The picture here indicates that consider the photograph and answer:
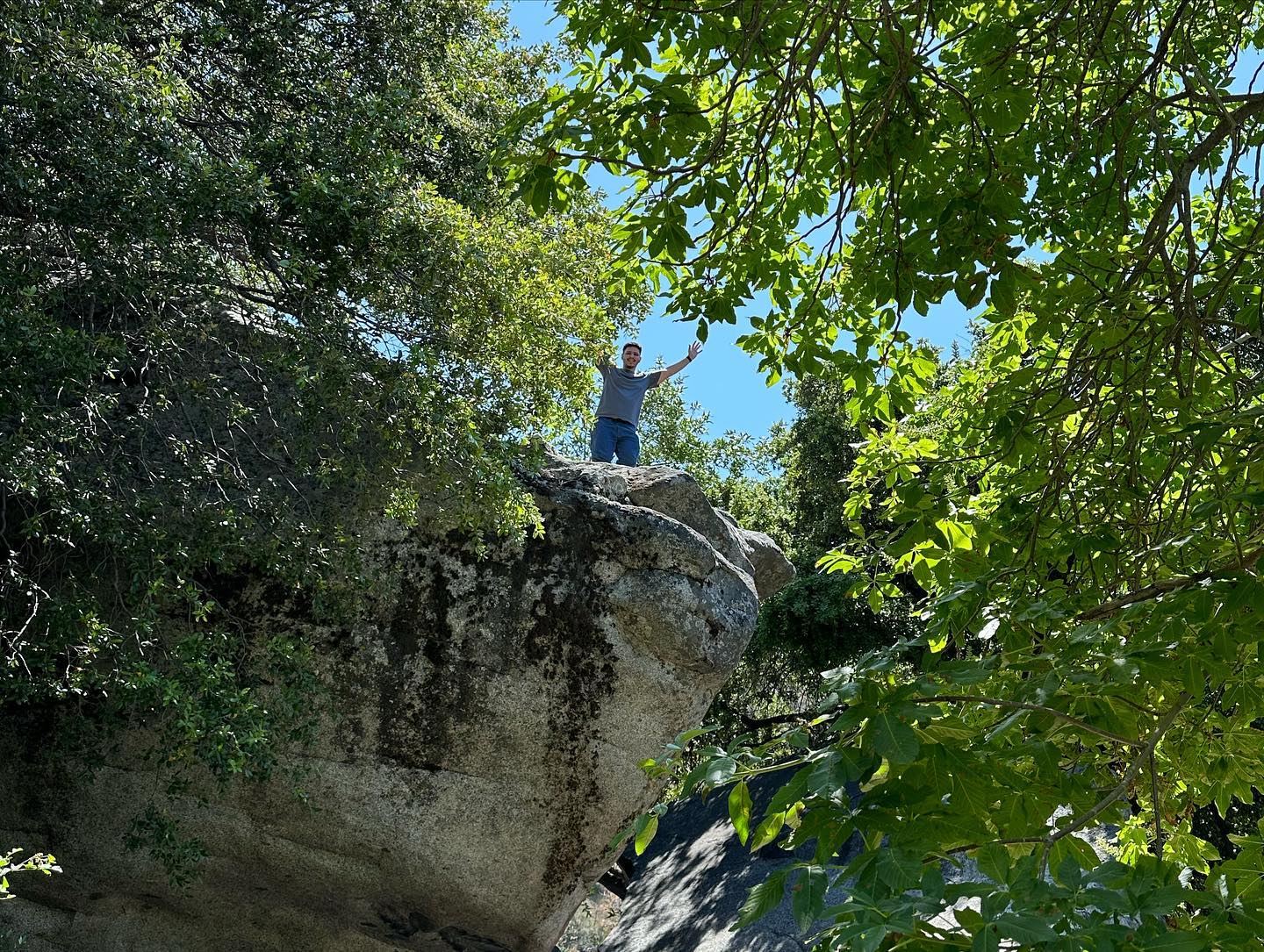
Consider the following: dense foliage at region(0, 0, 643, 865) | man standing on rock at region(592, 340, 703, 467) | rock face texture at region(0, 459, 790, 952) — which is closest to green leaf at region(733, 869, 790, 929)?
dense foliage at region(0, 0, 643, 865)

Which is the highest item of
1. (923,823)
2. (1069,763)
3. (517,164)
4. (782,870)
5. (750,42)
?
(750,42)

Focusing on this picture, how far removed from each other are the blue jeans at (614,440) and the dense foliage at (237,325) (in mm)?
2859

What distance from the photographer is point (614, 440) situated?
34.4 ft

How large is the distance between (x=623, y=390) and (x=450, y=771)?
3838 mm

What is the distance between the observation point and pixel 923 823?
2324 mm

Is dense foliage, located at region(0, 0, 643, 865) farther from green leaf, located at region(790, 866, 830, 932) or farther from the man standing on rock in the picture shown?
green leaf, located at region(790, 866, 830, 932)

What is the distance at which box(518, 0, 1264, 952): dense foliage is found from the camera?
2.32 metres

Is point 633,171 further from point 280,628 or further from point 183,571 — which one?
point 280,628

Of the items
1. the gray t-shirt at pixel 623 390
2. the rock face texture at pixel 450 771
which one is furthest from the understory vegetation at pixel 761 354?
the gray t-shirt at pixel 623 390

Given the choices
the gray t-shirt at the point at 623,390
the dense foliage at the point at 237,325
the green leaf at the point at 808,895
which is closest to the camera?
the green leaf at the point at 808,895

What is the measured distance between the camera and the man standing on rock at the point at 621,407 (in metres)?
9.98

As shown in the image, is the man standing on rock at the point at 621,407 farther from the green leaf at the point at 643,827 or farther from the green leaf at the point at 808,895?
the green leaf at the point at 808,895

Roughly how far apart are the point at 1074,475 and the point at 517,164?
246cm

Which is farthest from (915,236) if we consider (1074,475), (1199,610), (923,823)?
(923,823)
